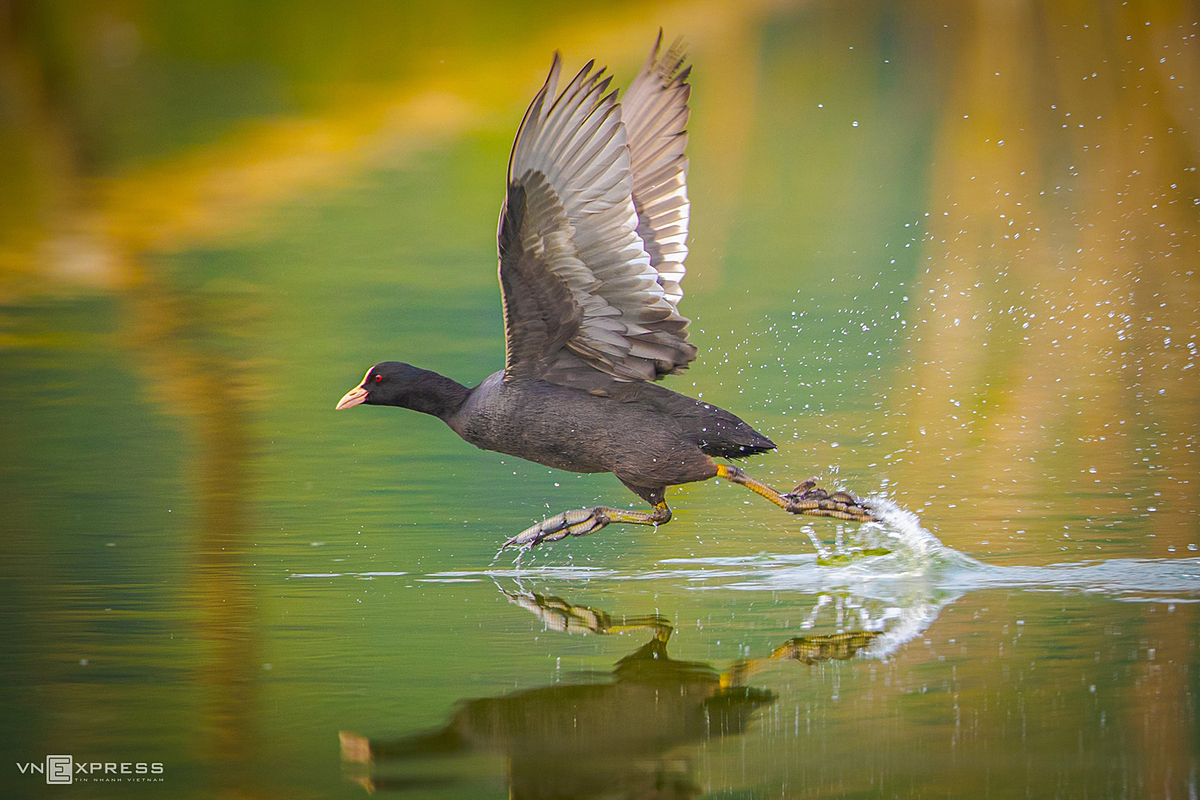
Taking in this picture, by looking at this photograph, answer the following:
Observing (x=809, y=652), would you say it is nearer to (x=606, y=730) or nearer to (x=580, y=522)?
(x=606, y=730)

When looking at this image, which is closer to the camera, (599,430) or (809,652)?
(809,652)

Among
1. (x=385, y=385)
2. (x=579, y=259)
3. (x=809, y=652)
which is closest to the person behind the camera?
(x=809, y=652)

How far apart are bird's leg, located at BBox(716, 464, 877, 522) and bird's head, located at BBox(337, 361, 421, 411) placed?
1.29 m

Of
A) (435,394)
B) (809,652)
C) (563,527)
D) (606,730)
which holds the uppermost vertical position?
(435,394)

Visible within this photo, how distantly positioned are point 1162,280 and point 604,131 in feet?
27.1

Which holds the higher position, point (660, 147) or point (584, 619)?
point (660, 147)

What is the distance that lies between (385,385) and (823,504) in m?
1.79

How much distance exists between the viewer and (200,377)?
10.3 m

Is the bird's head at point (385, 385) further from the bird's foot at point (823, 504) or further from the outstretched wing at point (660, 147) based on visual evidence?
the bird's foot at point (823, 504)

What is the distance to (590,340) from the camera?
5.82 m

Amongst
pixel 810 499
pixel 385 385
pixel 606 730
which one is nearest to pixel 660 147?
pixel 385 385

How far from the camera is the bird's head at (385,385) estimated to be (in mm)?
6168

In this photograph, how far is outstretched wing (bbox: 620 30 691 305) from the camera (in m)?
6.42

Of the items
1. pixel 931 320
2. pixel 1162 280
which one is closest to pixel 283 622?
pixel 931 320
